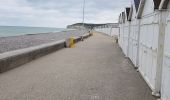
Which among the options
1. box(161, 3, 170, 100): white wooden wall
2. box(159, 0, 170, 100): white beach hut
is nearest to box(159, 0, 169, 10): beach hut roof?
box(159, 0, 170, 100): white beach hut

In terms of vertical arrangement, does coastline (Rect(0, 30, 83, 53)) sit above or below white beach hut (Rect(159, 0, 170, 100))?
below

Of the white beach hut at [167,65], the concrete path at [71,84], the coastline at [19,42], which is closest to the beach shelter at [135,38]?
the concrete path at [71,84]

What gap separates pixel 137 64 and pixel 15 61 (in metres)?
5.26

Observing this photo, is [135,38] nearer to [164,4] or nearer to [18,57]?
[18,57]

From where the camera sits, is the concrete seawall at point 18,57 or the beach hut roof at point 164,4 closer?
the beach hut roof at point 164,4

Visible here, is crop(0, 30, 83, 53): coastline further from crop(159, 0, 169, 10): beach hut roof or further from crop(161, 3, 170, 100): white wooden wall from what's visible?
crop(161, 3, 170, 100): white wooden wall

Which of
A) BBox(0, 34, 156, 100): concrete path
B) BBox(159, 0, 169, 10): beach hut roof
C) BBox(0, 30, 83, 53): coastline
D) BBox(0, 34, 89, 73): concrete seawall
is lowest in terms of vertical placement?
BBox(0, 30, 83, 53): coastline

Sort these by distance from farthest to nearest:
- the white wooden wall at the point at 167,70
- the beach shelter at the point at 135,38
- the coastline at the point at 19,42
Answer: the coastline at the point at 19,42
the beach shelter at the point at 135,38
the white wooden wall at the point at 167,70

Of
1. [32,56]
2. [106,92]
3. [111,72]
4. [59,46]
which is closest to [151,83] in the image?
[106,92]

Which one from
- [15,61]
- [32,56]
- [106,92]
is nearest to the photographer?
[106,92]

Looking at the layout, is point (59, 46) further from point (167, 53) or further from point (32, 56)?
point (167, 53)

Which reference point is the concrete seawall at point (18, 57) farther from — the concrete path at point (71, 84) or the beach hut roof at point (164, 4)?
the beach hut roof at point (164, 4)

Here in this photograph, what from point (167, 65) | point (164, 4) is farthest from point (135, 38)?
point (167, 65)

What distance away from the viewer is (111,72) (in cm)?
1124
